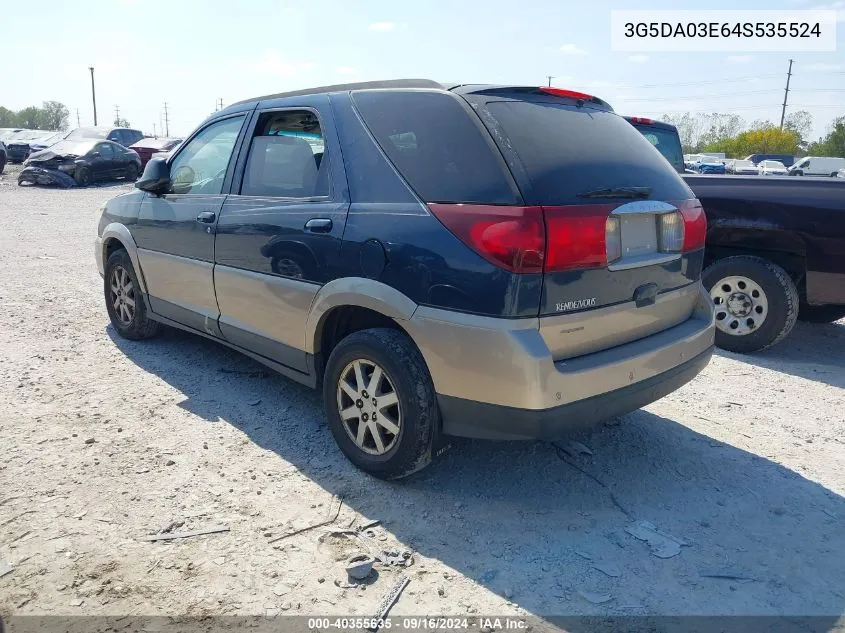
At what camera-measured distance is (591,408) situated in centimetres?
286

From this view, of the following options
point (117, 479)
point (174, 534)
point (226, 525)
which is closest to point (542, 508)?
point (226, 525)

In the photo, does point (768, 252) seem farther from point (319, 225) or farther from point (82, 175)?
point (82, 175)

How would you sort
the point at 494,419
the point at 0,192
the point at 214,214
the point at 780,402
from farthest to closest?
the point at 0,192 < the point at 780,402 < the point at 214,214 < the point at 494,419

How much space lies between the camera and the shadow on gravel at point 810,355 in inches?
204

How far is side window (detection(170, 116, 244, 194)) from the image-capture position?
14.1ft

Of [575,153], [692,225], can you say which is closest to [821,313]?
[692,225]

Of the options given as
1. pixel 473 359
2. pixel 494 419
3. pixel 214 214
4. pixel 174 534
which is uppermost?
pixel 214 214

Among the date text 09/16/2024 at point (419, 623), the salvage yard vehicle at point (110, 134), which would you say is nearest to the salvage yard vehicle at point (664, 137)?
the date text 09/16/2024 at point (419, 623)

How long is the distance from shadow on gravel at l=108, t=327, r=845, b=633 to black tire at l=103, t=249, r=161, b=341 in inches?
56.8

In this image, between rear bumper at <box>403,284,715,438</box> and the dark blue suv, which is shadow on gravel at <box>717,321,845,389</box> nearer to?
the dark blue suv

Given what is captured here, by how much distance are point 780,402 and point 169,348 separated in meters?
4.64

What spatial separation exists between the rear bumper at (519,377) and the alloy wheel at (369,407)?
0.95 ft

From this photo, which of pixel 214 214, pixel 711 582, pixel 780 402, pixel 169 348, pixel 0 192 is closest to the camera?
pixel 711 582

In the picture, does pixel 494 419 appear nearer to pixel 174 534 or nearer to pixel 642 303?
pixel 642 303
